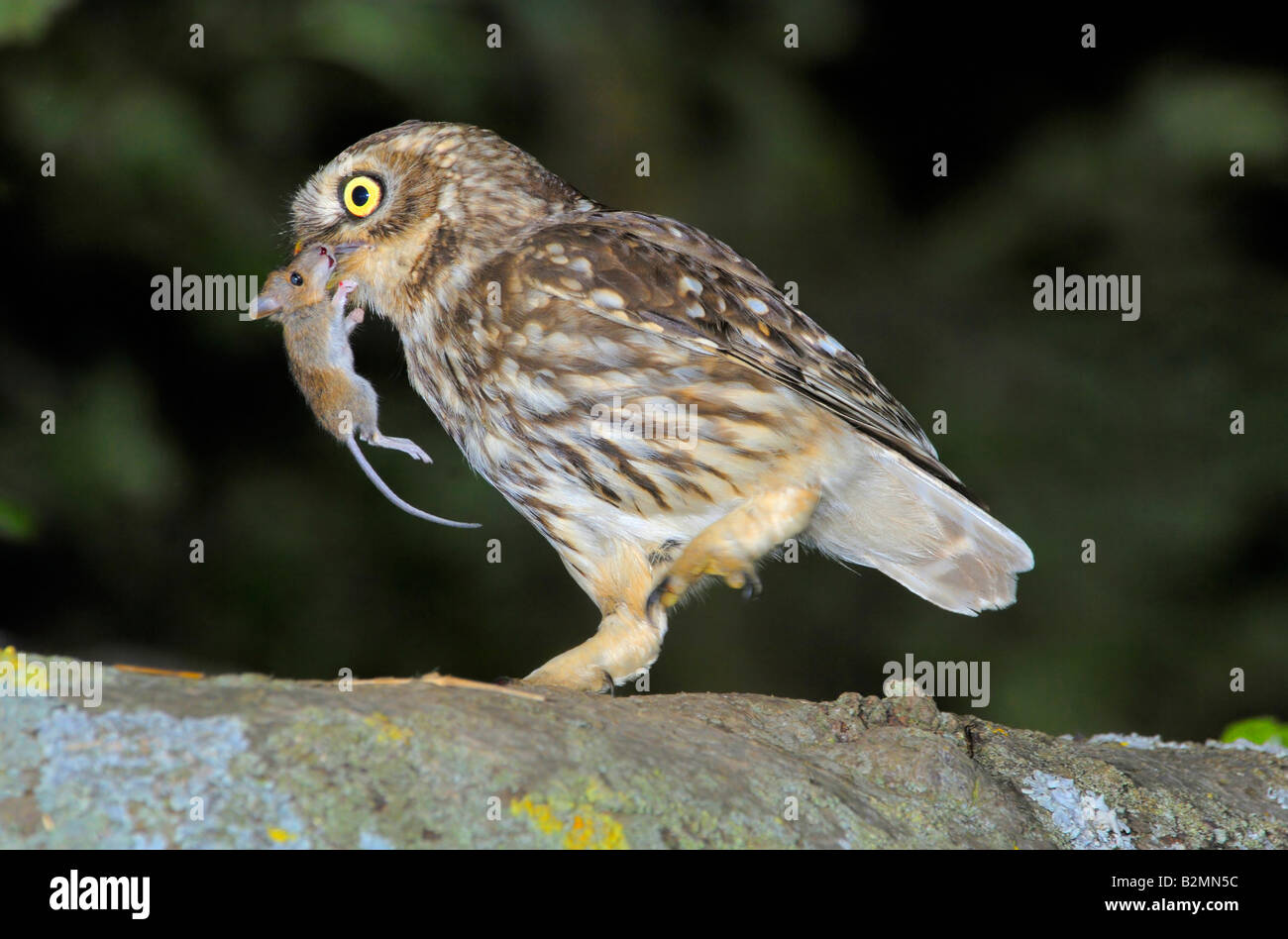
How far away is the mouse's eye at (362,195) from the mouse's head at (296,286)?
0.61ft

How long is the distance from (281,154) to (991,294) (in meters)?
3.69

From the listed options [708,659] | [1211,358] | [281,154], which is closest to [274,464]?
[281,154]

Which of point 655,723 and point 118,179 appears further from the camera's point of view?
point 118,179

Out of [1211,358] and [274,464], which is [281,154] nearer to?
[274,464]

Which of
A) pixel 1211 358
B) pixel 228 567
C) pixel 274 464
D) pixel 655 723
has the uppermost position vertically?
pixel 1211 358

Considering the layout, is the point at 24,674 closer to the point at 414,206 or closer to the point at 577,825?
the point at 577,825

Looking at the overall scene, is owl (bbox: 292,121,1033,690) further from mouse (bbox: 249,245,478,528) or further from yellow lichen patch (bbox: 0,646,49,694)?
yellow lichen patch (bbox: 0,646,49,694)

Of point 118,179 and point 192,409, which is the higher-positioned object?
point 118,179

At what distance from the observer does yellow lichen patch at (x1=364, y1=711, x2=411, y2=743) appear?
236 cm

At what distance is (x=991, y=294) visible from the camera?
672cm

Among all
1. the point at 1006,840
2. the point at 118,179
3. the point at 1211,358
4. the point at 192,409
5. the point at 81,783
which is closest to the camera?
the point at 81,783

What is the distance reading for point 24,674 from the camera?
251 cm

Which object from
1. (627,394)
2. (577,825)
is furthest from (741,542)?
(577,825)

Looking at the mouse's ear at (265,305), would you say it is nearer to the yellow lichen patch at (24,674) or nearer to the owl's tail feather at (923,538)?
the yellow lichen patch at (24,674)
